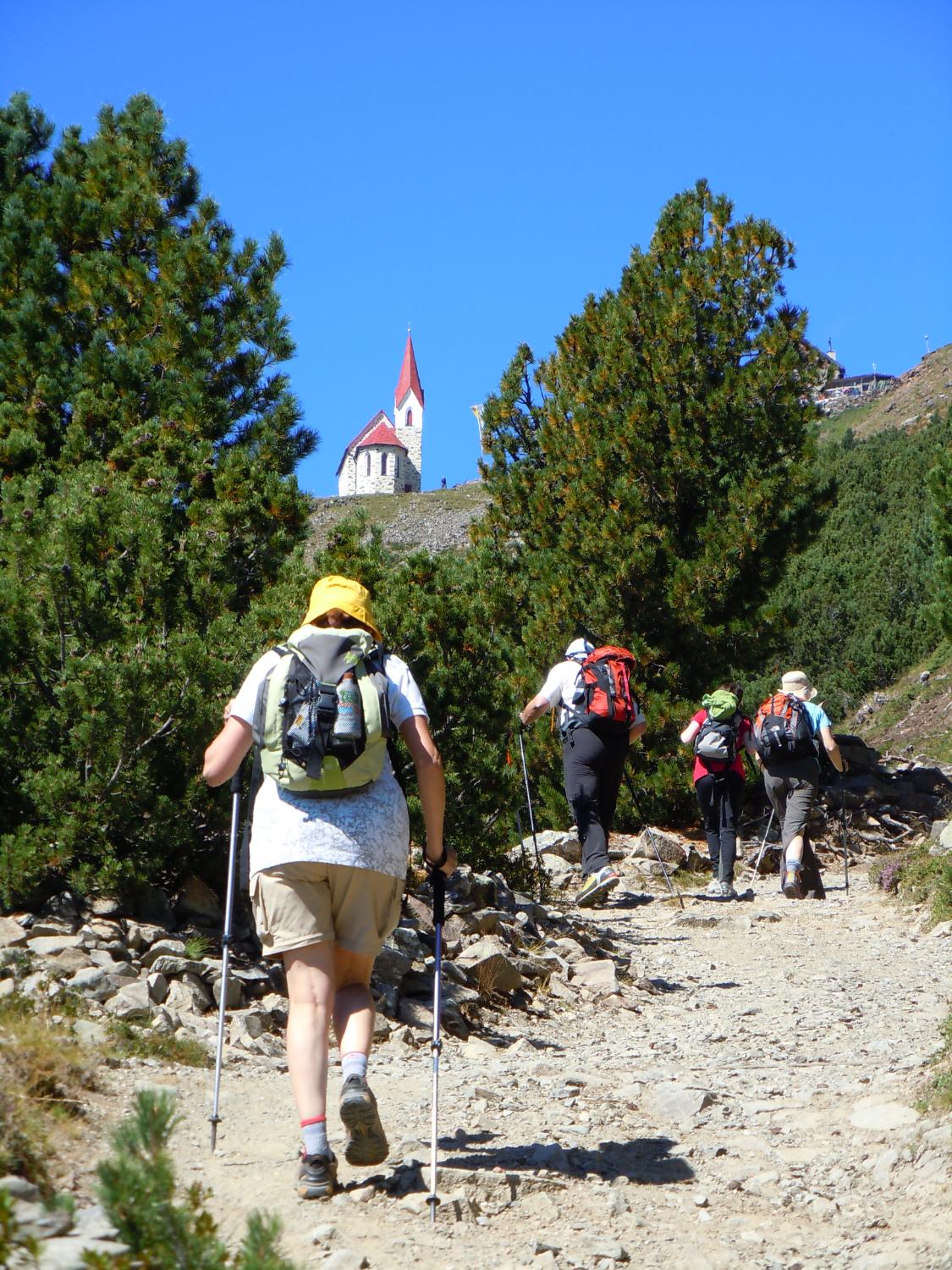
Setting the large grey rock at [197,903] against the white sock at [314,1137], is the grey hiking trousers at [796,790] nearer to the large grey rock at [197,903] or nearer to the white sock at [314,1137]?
the large grey rock at [197,903]

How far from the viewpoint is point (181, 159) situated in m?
10.0

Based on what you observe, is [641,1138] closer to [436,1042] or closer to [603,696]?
[436,1042]

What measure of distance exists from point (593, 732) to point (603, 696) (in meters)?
0.29

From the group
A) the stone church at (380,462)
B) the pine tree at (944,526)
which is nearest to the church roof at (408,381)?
the stone church at (380,462)

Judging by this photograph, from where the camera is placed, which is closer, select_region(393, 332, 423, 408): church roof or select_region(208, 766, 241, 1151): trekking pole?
select_region(208, 766, 241, 1151): trekking pole

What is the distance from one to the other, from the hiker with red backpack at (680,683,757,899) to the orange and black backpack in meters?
0.37

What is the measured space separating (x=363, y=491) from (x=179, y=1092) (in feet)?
424

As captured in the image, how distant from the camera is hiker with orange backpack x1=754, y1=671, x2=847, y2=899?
10633 mm

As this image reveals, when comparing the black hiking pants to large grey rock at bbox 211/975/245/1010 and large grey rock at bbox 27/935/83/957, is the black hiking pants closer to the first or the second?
large grey rock at bbox 211/975/245/1010

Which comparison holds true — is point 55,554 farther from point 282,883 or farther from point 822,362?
point 822,362

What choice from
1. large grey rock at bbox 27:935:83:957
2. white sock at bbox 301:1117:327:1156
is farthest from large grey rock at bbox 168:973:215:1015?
white sock at bbox 301:1117:327:1156

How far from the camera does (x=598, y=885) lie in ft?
29.4

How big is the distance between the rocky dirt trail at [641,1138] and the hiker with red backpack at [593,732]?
175 cm

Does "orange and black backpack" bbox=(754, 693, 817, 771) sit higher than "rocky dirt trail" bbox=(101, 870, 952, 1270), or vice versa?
"orange and black backpack" bbox=(754, 693, 817, 771)
